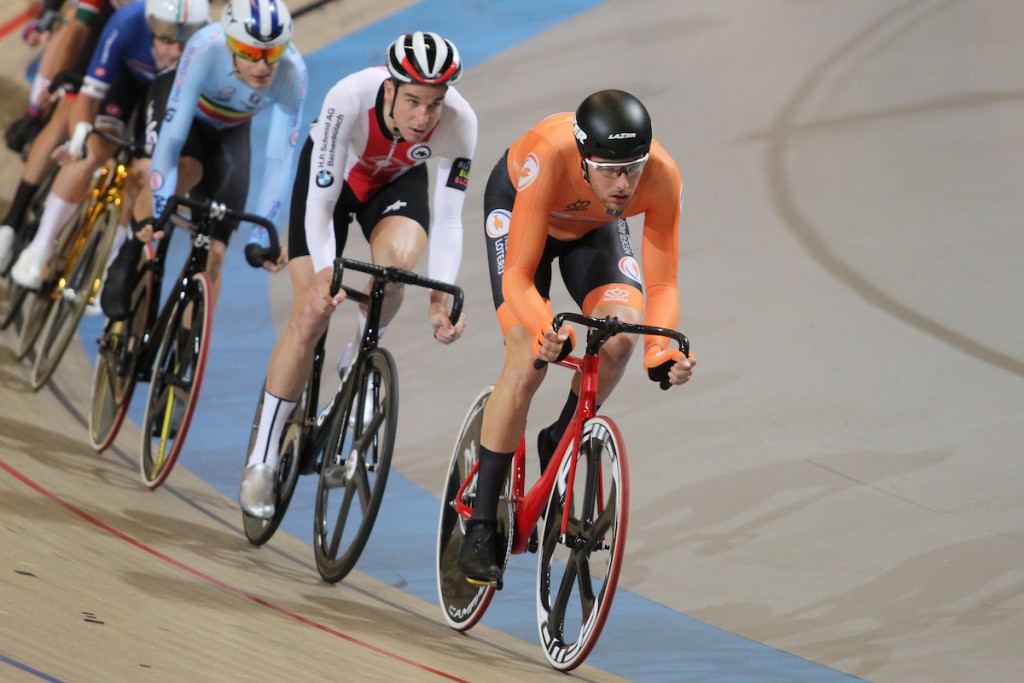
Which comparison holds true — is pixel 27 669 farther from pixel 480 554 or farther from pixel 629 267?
pixel 629 267

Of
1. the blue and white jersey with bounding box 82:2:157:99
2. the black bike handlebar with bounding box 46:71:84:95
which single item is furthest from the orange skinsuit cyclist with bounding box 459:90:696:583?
the black bike handlebar with bounding box 46:71:84:95

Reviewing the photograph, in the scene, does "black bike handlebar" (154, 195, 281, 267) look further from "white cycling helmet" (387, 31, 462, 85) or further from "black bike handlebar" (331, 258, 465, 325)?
"white cycling helmet" (387, 31, 462, 85)

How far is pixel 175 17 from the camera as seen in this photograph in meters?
5.09

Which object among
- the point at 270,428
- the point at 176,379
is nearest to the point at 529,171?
the point at 270,428

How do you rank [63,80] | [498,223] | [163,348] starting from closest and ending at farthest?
[498,223] → [163,348] → [63,80]

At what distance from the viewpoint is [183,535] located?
387cm

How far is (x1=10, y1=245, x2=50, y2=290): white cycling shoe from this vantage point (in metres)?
5.20

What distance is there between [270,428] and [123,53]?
7.10 feet

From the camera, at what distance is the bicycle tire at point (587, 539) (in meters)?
2.88

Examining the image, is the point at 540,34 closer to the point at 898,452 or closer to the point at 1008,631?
the point at 898,452

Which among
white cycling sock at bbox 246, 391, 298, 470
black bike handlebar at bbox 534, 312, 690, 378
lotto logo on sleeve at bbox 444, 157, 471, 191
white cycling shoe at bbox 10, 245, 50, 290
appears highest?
lotto logo on sleeve at bbox 444, 157, 471, 191

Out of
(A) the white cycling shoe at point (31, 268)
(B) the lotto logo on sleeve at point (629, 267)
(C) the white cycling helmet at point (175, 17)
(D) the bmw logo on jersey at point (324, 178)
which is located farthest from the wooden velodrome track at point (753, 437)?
(C) the white cycling helmet at point (175, 17)

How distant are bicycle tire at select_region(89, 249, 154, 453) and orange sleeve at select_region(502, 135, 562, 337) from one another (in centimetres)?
185

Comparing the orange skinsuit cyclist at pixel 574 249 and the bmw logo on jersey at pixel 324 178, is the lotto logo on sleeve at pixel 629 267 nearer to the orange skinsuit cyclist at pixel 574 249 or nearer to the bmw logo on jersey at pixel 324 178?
the orange skinsuit cyclist at pixel 574 249
